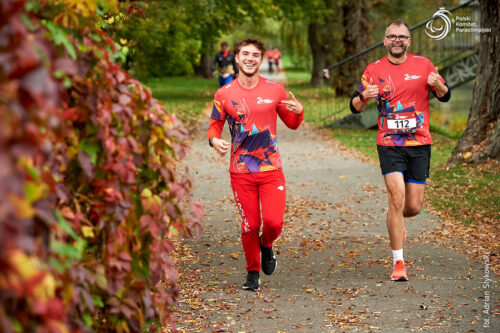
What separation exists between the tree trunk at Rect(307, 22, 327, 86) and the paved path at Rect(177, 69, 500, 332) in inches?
1286

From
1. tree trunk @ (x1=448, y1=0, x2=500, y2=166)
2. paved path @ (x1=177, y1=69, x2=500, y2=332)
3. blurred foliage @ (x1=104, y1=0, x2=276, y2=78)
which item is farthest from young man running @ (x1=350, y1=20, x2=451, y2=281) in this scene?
blurred foliage @ (x1=104, y1=0, x2=276, y2=78)

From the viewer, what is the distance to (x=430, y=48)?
66.9 feet

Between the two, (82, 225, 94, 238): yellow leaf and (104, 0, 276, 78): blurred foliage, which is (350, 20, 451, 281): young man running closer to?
(82, 225, 94, 238): yellow leaf

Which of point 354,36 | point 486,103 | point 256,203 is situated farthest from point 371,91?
point 354,36

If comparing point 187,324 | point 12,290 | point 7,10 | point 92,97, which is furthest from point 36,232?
point 187,324

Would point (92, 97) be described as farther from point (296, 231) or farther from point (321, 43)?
point (321, 43)

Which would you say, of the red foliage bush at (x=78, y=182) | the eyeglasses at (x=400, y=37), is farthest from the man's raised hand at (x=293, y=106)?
the red foliage bush at (x=78, y=182)

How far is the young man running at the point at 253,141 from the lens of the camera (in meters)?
6.38

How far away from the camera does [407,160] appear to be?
6.87m

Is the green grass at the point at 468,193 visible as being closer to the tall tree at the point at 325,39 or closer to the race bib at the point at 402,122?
the race bib at the point at 402,122

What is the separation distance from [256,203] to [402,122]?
1.55 meters

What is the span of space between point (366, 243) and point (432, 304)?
2.43 meters

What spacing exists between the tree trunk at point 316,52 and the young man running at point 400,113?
1443 inches

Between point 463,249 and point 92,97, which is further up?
point 92,97
